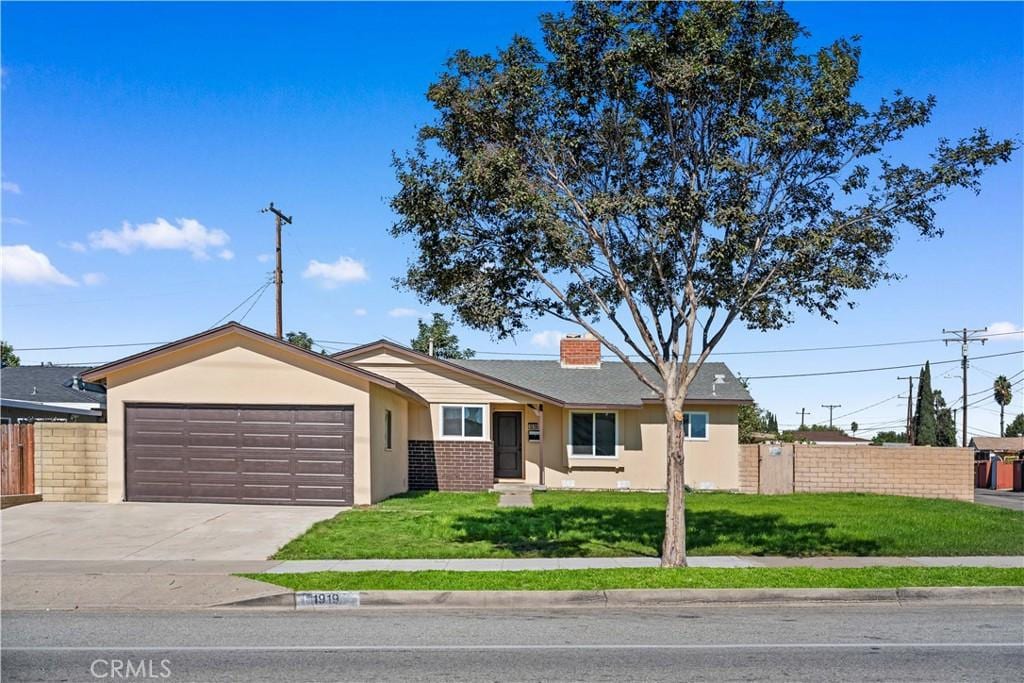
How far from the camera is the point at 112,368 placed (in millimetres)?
20922

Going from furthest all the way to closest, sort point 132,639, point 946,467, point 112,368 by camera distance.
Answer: point 946,467 < point 112,368 < point 132,639

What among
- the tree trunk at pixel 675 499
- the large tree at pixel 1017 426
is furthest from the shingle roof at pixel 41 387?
the large tree at pixel 1017 426

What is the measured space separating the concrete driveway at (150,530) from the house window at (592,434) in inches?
414

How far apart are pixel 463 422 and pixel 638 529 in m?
10.4

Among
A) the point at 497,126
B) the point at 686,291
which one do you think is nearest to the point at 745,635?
the point at 686,291

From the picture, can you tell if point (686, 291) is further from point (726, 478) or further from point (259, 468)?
point (726, 478)

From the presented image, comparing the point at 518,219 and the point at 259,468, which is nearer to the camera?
the point at 518,219

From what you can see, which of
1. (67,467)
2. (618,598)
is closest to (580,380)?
(67,467)

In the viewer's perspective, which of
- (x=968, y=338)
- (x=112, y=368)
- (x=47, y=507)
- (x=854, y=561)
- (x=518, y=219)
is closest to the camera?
(x=518, y=219)

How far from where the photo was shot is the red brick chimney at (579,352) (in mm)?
31734

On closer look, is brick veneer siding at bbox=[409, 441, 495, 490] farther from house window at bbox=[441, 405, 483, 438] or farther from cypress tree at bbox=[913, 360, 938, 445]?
cypress tree at bbox=[913, 360, 938, 445]

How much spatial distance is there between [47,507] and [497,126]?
13.0 meters

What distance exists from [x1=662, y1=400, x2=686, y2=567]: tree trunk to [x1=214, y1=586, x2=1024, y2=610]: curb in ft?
5.37

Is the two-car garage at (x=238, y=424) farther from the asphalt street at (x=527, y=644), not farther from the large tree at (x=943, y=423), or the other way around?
the large tree at (x=943, y=423)
